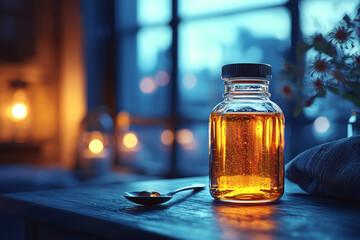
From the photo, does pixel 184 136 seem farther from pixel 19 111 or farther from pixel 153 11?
pixel 19 111

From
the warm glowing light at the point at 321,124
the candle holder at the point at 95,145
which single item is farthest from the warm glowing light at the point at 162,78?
the warm glowing light at the point at 321,124

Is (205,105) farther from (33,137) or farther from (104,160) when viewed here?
(33,137)

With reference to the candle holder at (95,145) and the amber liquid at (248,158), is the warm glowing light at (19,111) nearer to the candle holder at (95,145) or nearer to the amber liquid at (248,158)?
the candle holder at (95,145)

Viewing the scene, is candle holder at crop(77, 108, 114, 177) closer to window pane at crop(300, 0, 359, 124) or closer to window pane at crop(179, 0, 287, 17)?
window pane at crop(179, 0, 287, 17)

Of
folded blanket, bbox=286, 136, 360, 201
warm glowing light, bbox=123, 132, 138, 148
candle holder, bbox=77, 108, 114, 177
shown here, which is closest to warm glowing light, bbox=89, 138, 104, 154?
candle holder, bbox=77, 108, 114, 177

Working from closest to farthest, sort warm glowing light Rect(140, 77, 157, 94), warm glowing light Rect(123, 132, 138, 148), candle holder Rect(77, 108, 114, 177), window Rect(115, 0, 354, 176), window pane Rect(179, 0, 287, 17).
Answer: window Rect(115, 0, 354, 176)
window pane Rect(179, 0, 287, 17)
candle holder Rect(77, 108, 114, 177)
warm glowing light Rect(140, 77, 157, 94)
warm glowing light Rect(123, 132, 138, 148)

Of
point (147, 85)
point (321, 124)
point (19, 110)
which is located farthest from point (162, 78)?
point (321, 124)
